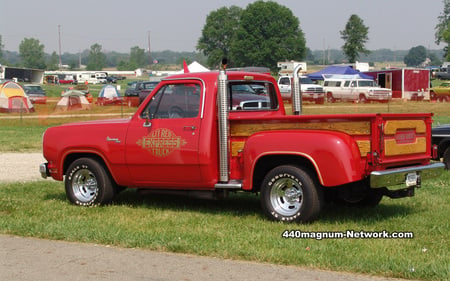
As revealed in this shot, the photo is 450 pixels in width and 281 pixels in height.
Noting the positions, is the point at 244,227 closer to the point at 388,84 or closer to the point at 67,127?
the point at 67,127

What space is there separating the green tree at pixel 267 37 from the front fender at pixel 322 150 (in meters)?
112

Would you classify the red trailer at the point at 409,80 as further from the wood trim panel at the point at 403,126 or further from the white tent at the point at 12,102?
the wood trim panel at the point at 403,126

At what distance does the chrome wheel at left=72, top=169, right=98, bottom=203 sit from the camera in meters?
9.45

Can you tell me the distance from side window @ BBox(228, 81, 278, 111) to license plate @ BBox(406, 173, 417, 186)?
2373 millimetres

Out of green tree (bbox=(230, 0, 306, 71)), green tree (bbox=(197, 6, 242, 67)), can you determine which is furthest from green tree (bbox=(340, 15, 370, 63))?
green tree (bbox=(197, 6, 242, 67))

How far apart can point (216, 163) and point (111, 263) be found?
225cm

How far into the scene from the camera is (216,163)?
27.0 ft

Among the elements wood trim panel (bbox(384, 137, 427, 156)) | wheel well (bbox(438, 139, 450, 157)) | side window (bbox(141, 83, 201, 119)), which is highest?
side window (bbox(141, 83, 201, 119))

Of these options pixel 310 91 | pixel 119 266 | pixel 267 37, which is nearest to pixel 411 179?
pixel 119 266

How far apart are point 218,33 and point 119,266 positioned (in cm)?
12690

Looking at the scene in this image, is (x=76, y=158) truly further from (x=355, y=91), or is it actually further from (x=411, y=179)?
(x=355, y=91)

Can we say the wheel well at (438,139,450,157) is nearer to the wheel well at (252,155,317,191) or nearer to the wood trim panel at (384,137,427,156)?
the wood trim panel at (384,137,427,156)

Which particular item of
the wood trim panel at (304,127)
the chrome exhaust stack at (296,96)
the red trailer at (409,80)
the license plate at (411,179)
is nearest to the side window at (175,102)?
the wood trim panel at (304,127)

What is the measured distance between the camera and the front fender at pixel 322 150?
7.23 meters
